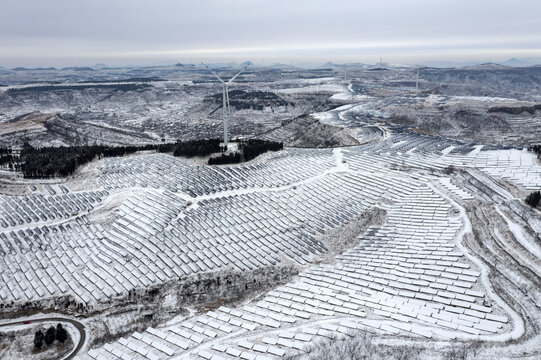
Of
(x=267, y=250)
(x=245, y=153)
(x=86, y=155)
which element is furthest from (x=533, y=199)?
(x=86, y=155)

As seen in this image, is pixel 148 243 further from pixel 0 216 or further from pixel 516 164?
pixel 516 164

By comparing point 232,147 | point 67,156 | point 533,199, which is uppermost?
point 232,147

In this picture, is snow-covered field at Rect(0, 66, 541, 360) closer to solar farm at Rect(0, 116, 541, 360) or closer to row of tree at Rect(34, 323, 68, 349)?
solar farm at Rect(0, 116, 541, 360)

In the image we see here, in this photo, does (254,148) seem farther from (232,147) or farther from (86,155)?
(86,155)

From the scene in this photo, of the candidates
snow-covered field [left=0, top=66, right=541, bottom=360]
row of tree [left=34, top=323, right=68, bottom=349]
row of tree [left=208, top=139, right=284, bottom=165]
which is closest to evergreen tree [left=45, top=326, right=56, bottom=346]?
row of tree [left=34, top=323, right=68, bottom=349]

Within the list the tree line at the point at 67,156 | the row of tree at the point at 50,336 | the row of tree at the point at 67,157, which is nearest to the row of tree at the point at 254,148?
the tree line at the point at 67,156

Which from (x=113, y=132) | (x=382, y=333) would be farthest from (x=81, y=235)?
(x=113, y=132)

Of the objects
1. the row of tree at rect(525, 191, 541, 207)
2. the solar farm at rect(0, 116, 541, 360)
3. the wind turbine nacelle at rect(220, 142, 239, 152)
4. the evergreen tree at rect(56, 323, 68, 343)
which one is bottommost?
the evergreen tree at rect(56, 323, 68, 343)

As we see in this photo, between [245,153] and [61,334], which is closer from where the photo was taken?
[61,334]
